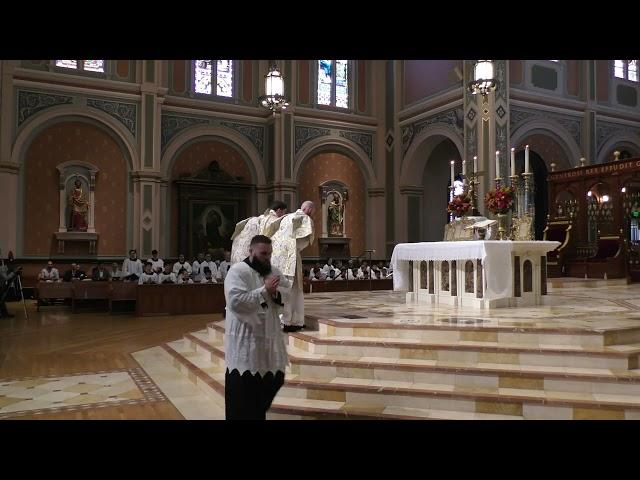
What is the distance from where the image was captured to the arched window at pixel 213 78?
57.8 ft

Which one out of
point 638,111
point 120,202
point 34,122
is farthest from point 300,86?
point 638,111

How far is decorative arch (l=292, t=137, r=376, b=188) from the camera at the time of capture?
60.1ft

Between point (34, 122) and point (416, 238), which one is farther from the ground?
point (34, 122)

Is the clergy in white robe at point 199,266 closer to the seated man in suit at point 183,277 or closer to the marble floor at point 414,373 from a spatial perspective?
the seated man in suit at point 183,277

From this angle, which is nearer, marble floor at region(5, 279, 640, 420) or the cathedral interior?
marble floor at region(5, 279, 640, 420)

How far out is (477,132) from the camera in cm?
1497

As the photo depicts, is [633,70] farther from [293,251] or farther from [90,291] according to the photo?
[90,291]

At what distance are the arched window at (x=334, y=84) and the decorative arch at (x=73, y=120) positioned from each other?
6.33m

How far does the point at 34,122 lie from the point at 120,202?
3004 mm

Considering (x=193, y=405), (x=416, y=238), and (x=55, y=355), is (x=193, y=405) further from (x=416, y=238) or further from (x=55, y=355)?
(x=416, y=238)

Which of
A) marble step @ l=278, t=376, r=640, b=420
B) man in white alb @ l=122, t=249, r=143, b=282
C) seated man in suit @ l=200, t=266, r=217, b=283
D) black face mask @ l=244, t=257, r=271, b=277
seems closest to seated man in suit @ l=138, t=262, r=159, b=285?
seated man in suit @ l=200, t=266, r=217, b=283

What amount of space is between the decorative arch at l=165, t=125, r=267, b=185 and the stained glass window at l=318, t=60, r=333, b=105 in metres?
2.95

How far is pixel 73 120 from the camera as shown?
15.6 metres

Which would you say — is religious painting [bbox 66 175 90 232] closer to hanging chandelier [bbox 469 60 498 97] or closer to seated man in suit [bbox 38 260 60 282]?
seated man in suit [bbox 38 260 60 282]
